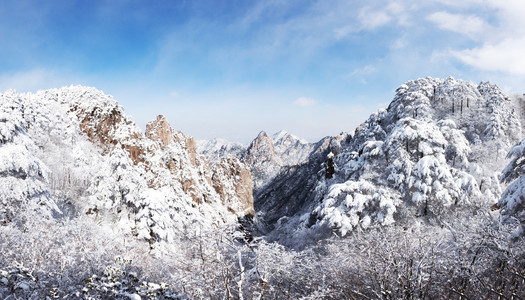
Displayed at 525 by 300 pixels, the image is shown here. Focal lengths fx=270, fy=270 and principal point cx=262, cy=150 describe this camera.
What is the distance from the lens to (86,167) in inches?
1041

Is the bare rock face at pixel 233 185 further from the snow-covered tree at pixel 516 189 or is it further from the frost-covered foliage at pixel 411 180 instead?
the snow-covered tree at pixel 516 189

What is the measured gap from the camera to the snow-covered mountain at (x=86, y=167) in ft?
46.8

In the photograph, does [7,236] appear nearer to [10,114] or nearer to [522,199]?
[10,114]

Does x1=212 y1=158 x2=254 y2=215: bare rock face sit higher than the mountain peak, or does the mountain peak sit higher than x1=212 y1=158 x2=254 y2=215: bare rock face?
the mountain peak

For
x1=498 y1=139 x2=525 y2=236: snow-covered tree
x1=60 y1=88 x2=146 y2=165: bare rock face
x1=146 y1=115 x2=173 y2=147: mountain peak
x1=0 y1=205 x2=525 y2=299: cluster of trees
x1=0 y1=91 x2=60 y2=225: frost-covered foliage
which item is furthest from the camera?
x1=146 y1=115 x2=173 y2=147: mountain peak

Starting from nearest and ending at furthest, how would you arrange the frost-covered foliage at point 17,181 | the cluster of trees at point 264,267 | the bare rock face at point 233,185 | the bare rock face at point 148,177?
the cluster of trees at point 264,267 → the frost-covered foliage at point 17,181 → the bare rock face at point 148,177 → the bare rock face at point 233,185

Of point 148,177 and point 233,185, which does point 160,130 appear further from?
point 233,185

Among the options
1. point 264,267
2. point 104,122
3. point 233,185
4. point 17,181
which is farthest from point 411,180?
point 233,185

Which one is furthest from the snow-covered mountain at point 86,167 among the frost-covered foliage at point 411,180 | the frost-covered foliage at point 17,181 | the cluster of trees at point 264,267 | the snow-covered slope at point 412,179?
the frost-covered foliage at point 411,180

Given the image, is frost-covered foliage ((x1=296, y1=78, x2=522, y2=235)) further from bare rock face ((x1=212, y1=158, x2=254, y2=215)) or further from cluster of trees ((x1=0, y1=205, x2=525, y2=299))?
bare rock face ((x1=212, y1=158, x2=254, y2=215))

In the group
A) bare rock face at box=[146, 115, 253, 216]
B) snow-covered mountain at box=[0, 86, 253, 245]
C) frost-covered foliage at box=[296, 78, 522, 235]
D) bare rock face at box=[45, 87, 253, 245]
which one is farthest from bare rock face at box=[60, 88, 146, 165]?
frost-covered foliage at box=[296, 78, 522, 235]

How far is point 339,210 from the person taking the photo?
15367 mm

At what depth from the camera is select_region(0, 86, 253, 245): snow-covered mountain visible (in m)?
14.2

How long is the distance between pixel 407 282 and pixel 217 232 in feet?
18.6
